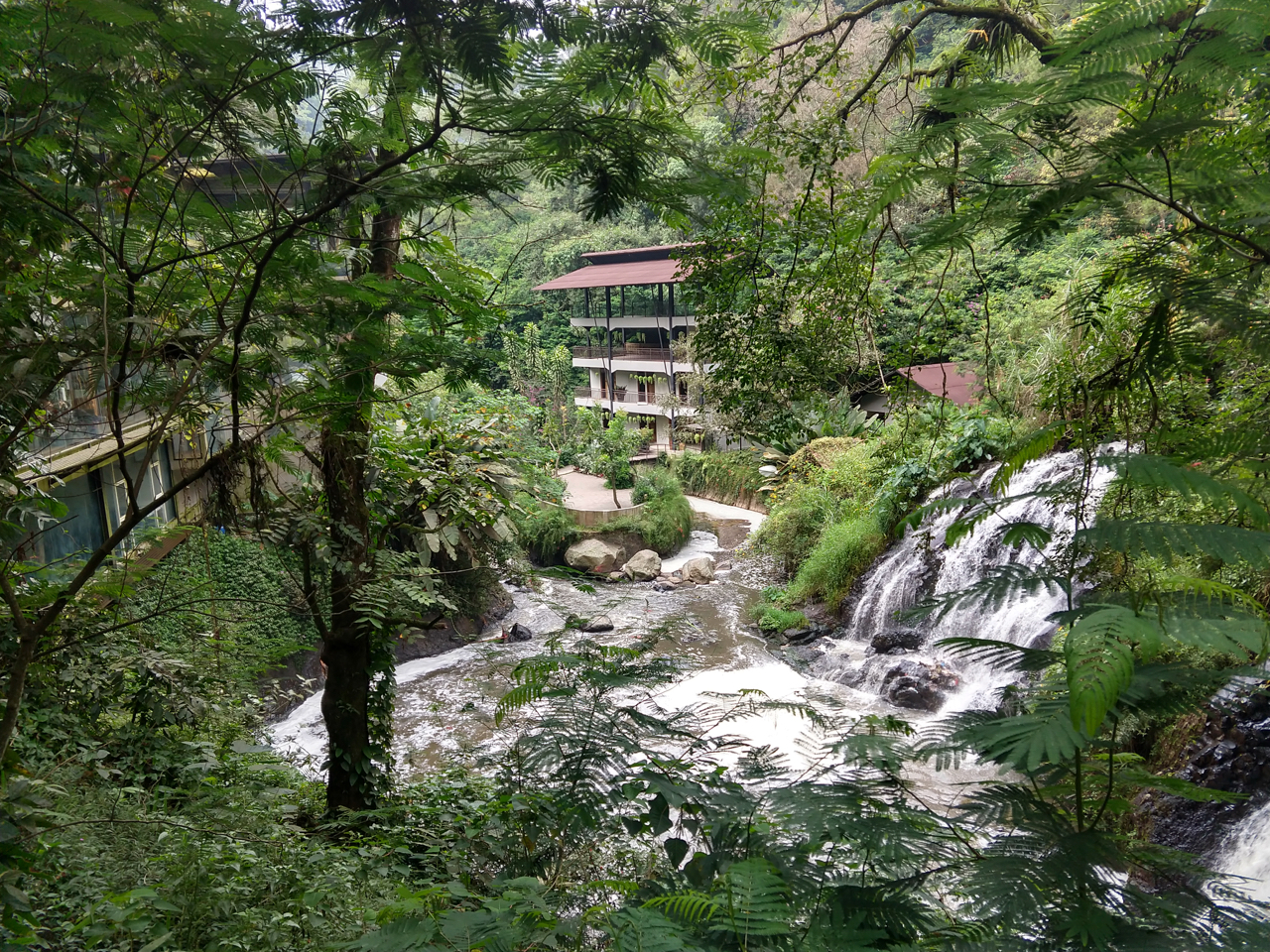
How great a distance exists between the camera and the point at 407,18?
2234mm

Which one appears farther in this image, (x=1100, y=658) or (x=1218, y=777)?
(x=1218, y=777)

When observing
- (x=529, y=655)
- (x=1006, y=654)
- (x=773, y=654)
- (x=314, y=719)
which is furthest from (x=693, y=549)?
(x=1006, y=654)

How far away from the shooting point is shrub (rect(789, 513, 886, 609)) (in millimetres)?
12047

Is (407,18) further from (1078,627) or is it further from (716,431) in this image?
(716,431)

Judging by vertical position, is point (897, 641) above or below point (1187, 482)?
below

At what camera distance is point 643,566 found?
14.9 m

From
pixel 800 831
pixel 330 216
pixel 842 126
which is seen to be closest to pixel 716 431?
pixel 842 126

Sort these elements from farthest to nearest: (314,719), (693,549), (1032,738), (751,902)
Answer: (693,549) → (314,719) → (751,902) → (1032,738)

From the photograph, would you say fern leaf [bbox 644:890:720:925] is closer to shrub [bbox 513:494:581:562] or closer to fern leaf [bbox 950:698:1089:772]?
fern leaf [bbox 950:698:1089:772]

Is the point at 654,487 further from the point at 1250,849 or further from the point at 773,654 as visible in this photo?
the point at 1250,849

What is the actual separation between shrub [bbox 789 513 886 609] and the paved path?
5.40 metres

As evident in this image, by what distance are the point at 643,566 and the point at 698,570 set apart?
3.50ft

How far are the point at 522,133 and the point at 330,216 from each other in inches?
47.4

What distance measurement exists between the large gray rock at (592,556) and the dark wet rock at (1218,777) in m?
10.1
